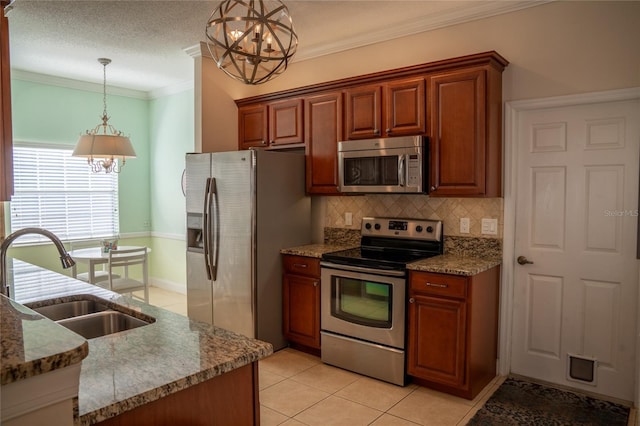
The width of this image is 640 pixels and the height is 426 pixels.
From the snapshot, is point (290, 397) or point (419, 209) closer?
point (290, 397)

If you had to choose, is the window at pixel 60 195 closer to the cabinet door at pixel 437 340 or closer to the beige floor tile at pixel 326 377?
the beige floor tile at pixel 326 377

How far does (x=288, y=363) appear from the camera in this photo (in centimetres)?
369

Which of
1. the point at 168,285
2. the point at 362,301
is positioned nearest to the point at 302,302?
the point at 362,301

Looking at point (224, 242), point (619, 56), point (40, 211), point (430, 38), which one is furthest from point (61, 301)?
point (40, 211)

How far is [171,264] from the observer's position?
628 cm

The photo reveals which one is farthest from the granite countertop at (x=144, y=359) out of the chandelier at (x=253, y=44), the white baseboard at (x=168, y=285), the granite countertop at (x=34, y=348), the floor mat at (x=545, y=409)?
the white baseboard at (x=168, y=285)

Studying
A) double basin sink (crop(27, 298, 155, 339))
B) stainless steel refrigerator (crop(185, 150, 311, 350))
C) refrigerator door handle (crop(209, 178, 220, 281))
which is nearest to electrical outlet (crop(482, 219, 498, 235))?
stainless steel refrigerator (crop(185, 150, 311, 350))

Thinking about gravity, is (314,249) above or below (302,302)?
above

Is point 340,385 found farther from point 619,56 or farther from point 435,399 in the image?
point 619,56

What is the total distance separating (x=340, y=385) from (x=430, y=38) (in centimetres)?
282

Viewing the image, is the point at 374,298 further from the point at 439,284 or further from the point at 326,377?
the point at 326,377

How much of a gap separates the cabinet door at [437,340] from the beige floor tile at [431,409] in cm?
11

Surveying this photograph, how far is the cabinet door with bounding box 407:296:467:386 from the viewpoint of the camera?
2.96 m

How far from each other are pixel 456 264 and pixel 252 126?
8.34 ft
